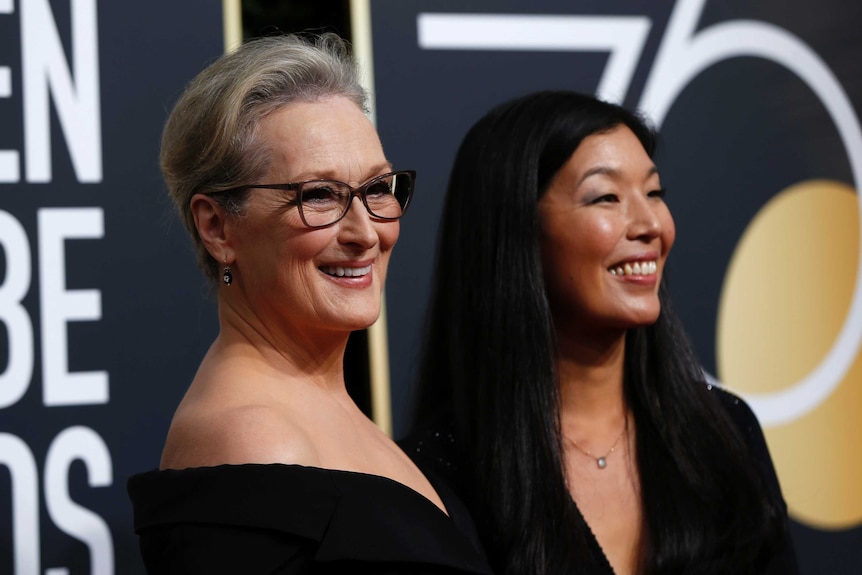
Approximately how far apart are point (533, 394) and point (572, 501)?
22 centimetres

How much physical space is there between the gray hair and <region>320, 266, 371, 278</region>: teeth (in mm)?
150

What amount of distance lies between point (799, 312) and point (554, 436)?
122 centimetres

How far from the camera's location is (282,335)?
1635 millimetres

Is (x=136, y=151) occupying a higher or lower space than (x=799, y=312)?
higher

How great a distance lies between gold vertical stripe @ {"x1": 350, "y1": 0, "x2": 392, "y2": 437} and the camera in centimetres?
268

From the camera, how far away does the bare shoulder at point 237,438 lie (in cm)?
144

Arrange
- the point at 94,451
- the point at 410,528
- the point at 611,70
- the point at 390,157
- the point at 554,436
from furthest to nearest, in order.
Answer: the point at 611,70 < the point at 390,157 < the point at 94,451 < the point at 554,436 < the point at 410,528

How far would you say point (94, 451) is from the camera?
2.43 metres

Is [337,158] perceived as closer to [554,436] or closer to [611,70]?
[554,436]

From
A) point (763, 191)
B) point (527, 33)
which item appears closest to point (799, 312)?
point (763, 191)

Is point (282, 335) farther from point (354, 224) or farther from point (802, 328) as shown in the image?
point (802, 328)

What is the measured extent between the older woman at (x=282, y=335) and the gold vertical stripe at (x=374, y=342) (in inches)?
37.2

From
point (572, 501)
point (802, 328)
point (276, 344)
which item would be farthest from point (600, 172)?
point (802, 328)

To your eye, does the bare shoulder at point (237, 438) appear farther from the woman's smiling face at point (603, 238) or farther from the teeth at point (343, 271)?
the woman's smiling face at point (603, 238)
